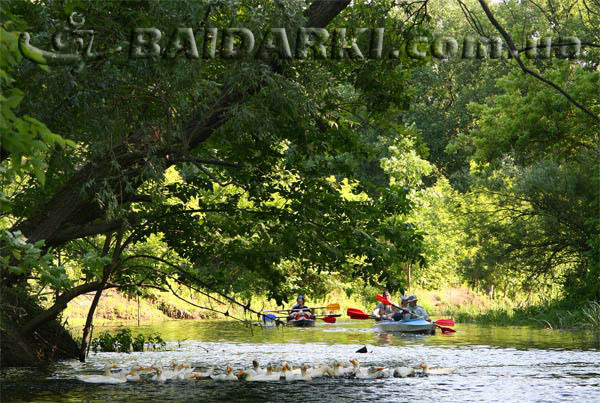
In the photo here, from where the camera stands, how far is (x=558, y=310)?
28.1m

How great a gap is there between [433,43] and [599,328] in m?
15.0

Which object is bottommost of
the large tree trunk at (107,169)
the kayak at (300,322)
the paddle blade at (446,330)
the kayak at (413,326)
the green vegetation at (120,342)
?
the green vegetation at (120,342)

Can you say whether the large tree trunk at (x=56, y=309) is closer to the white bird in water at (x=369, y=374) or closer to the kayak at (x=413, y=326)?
the white bird in water at (x=369, y=374)

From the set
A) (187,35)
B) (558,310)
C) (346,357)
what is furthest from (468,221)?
(187,35)

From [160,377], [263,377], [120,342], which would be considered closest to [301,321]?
[120,342]

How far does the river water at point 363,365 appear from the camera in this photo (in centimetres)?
1169

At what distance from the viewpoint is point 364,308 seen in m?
37.3

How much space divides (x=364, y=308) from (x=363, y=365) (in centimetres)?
2120

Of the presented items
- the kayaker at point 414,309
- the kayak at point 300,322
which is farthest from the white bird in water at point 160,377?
the kayak at point 300,322

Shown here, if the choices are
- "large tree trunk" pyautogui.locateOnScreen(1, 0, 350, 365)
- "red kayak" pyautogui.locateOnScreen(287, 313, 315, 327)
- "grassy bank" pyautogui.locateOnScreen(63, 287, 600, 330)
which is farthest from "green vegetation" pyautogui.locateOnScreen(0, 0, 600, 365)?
"grassy bank" pyautogui.locateOnScreen(63, 287, 600, 330)

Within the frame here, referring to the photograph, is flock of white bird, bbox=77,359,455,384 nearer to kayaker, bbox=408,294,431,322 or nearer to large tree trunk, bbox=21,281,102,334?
large tree trunk, bbox=21,281,102,334

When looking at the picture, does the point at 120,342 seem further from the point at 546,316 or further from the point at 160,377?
→ the point at 546,316

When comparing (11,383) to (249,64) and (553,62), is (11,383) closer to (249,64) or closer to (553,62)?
(249,64)

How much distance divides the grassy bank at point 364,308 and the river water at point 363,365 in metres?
1.70
